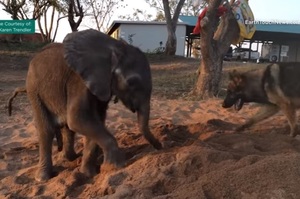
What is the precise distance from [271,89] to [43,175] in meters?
3.77

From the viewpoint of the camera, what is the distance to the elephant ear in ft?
17.1

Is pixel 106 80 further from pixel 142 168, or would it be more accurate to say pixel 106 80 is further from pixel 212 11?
pixel 212 11

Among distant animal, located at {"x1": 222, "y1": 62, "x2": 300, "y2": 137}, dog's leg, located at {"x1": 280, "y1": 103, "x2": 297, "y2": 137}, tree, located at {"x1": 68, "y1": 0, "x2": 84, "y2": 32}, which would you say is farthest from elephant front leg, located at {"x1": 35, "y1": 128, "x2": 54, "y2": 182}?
tree, located at {"x1": 68, "y1": 0, "x2": 84, "y2": 32}

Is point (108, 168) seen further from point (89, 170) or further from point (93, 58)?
point (93, 58)

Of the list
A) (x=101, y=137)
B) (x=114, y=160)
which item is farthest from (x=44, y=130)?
(x=114, y=160)

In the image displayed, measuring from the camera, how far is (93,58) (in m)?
5.33

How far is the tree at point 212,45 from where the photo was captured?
448 inches

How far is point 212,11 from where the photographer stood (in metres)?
11.3

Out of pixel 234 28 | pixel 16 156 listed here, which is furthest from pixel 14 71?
pixel 16 156

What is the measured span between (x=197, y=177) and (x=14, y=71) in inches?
612

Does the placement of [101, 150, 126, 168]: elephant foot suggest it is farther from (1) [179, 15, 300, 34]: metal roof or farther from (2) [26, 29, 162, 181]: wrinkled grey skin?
(1) [179, 15, 300, 34]: metal roof

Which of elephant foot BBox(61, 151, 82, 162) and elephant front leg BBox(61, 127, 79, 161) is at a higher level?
elephant front leg BBox(61, 127, 79, 161)

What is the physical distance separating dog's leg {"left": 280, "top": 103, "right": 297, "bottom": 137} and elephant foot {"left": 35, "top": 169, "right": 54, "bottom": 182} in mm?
3647

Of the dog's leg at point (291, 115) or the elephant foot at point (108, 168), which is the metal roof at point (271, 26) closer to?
the dog's leg at point (291, 115)
